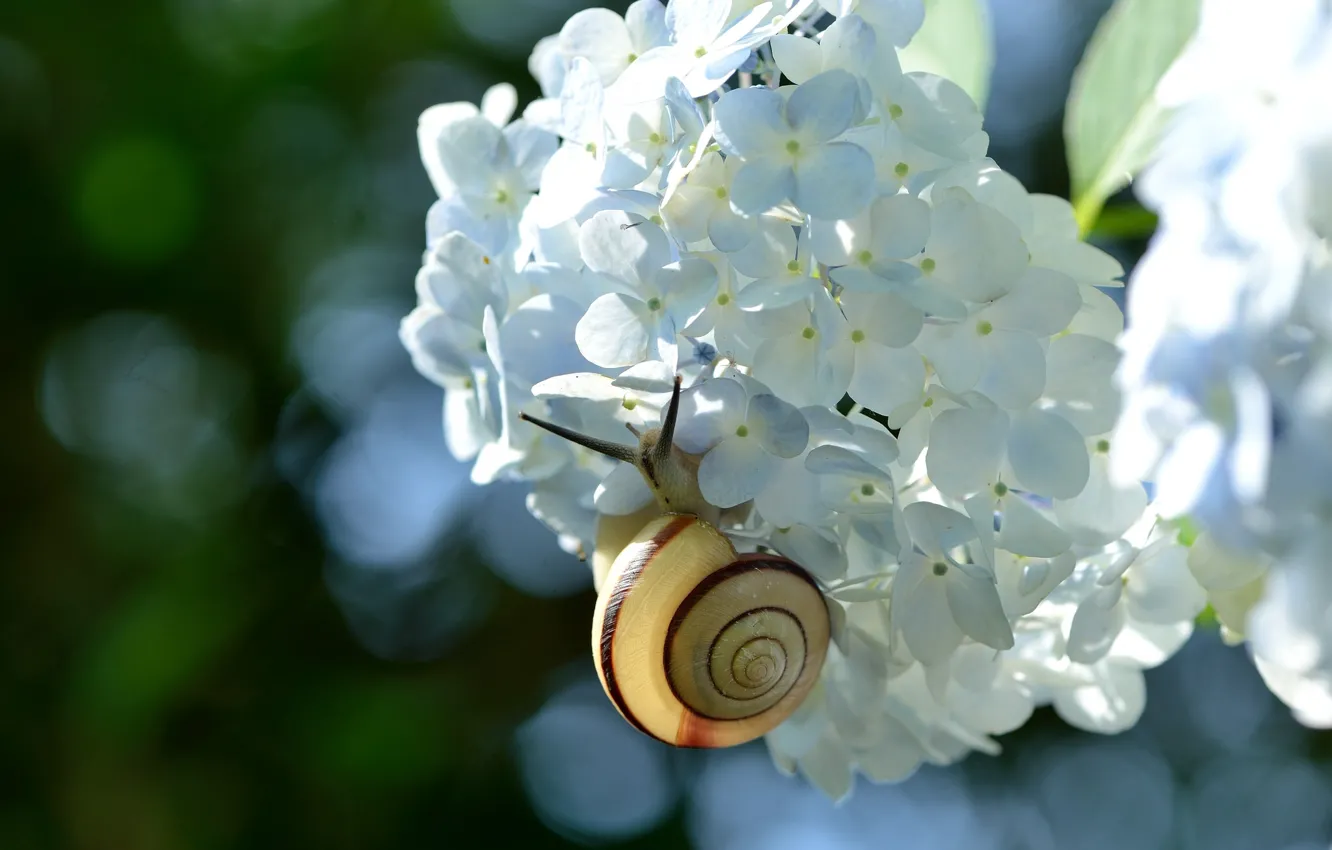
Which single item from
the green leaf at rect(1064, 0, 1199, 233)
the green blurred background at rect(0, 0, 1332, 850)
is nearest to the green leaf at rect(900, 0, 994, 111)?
the green leaf at rect(1064, 0, 1199, 233)

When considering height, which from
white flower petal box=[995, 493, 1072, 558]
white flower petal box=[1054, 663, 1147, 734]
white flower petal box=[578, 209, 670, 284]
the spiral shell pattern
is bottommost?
white flower petal box=[1054, 663, 1147, 734]

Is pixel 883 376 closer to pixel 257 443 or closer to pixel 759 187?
pixel 759 187

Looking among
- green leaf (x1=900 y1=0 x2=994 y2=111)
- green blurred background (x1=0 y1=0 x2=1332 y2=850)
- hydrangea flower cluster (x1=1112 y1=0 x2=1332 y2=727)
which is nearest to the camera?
hydrangea flower cluster (x1=1112 y1=0 x2=1332 y2=727)

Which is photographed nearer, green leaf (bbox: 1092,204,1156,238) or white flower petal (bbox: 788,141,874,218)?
white flower petal (bbox: 788,141,874,218)

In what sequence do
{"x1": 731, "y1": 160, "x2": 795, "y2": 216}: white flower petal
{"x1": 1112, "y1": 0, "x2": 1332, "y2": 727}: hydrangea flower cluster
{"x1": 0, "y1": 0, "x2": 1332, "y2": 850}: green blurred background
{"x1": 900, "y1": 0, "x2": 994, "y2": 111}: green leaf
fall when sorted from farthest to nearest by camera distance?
{"x1": 0, "y1": 0, "x2": 1332, "y2": 850}: green blurred background, {"x1": 900, "y1": 0, "x2": 994, "y2": 111}: green leaf, {"x1": 731, "y1": 160, "x2": 795, "y2": 216}: white flower petal, {"x1": 1112, "y1": 0, "x2": 1332, "y2": 727}: hydrangea flower cluster

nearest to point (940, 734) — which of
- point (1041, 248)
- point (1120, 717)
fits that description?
point (1120, 717)

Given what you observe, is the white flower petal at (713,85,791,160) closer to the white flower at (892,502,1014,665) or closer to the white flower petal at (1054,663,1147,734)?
the white flower at (892,502,1014,665)
